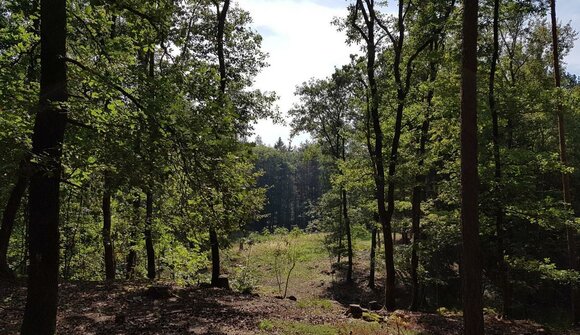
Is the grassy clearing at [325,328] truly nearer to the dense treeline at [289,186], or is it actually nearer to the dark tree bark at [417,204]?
the dark tree bark at [417,204]

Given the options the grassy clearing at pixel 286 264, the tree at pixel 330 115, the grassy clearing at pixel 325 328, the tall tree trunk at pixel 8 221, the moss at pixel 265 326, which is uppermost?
the tree at pixel 330 115

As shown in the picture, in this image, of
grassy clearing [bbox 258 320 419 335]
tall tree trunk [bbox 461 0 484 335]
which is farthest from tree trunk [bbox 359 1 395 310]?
tall tree trunk [bbox 461 0 484 335]


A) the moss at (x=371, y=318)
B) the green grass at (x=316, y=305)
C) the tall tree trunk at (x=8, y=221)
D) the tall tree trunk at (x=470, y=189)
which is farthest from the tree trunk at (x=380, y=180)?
the tall tree trunk at (x=8, y=221)

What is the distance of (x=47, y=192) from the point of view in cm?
568

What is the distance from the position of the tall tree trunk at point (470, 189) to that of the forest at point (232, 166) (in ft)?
0.11

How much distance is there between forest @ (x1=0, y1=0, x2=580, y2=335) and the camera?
598 cm

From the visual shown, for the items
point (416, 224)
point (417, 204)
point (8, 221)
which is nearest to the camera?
point (8, 221)

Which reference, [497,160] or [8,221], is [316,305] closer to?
[497,160]

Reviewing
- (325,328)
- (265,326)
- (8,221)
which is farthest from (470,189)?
(8,221)

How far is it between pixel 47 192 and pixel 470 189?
23.7 feet

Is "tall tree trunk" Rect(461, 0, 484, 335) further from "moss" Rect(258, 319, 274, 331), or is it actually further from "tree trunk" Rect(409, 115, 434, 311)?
"tree trunk" Rect(409, 115, 434, 311)

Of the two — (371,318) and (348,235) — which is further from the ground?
(348,235)

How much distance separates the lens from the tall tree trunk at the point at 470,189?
7.85 metres

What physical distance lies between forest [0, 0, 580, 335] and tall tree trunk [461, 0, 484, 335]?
0.11ft
